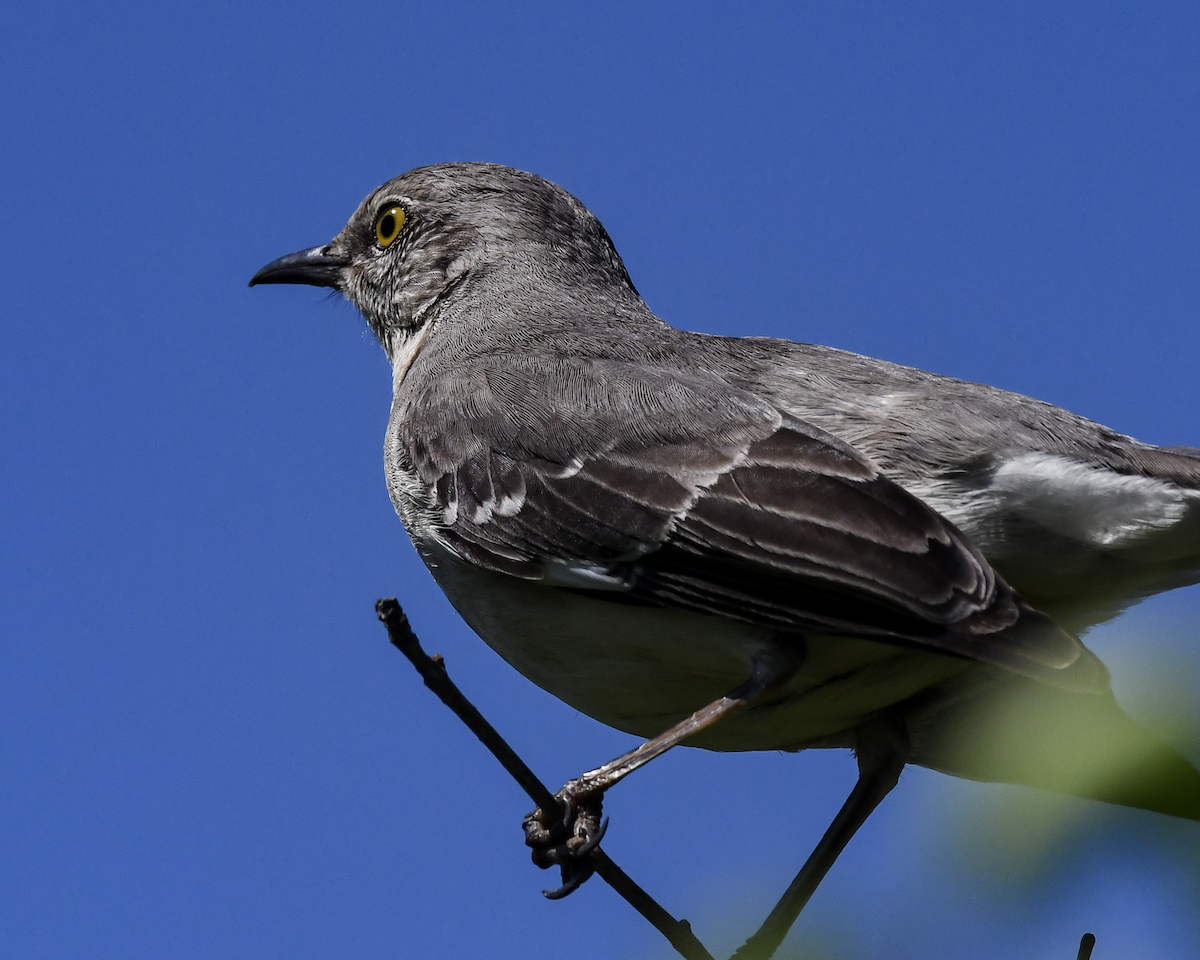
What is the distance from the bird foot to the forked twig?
8.8 inches

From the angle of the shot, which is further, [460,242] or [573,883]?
[460,242]

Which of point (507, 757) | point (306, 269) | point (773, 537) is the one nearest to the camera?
point (507, 757)

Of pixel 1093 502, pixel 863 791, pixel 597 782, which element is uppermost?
pixel 1093 502

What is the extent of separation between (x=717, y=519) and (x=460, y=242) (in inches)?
125

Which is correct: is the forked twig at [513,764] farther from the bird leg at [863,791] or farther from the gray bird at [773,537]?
the bird leg at [863,791]

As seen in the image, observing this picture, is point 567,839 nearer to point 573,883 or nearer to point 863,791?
point 573,883

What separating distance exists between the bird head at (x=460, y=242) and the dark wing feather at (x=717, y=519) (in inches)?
61.6

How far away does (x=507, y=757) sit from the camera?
3703 millimetres

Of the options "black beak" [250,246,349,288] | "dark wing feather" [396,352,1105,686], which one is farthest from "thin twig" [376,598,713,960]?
"black beak" [250,246,349,288]

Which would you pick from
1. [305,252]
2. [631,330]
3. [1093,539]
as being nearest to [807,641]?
[1093,539]

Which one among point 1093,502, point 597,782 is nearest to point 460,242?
point 597,782

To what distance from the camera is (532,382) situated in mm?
5422

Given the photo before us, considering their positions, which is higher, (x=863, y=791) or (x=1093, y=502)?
(x=1093, y=502)

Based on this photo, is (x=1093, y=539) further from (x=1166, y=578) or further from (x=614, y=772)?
(x=614, y=772)
